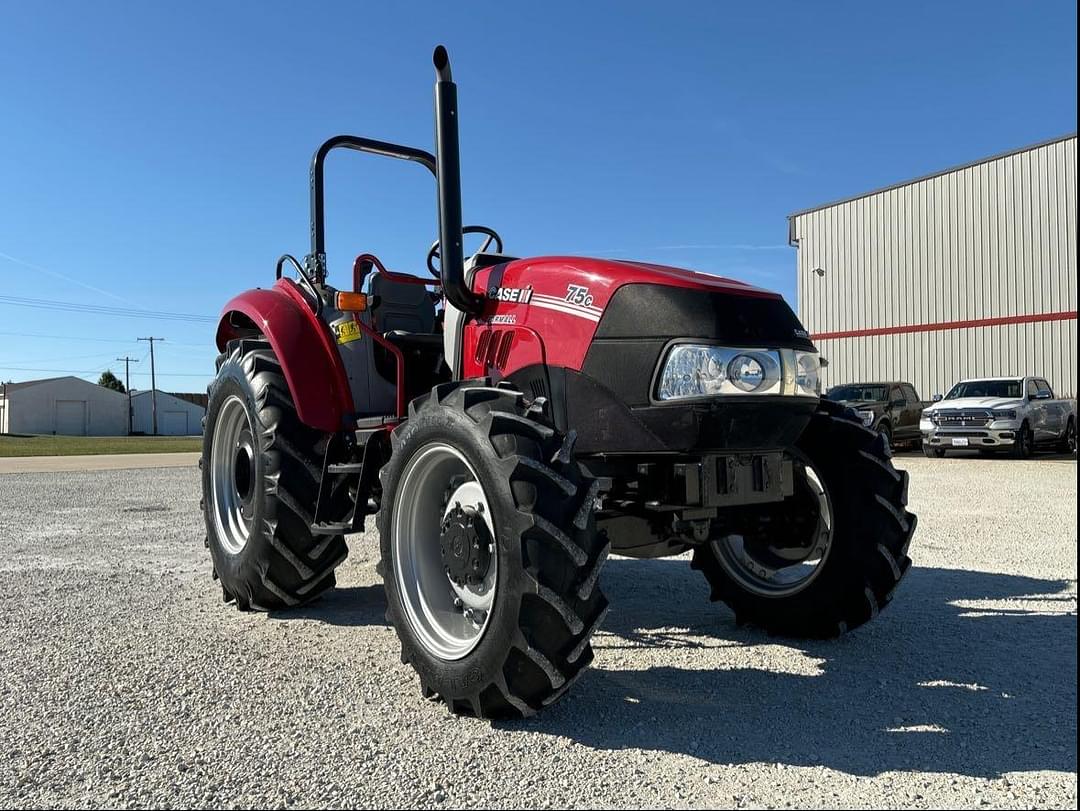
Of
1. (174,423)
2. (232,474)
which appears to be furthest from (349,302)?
(174,423)

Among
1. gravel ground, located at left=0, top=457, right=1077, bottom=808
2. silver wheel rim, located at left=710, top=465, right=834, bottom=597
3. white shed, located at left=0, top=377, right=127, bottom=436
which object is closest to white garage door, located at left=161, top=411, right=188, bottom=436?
white shed, located at left=0, top=377, right=127, bottom=436

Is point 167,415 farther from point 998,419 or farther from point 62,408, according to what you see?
point 998,419

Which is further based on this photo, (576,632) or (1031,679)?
(1031,679)

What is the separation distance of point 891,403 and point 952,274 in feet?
24.2

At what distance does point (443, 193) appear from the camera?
11.4ft

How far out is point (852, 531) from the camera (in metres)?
4.02

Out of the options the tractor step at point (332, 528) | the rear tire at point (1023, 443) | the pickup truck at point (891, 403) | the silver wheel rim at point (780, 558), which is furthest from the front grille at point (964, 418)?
the tractor step at point (332, 528)

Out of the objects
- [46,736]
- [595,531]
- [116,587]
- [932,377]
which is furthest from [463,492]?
[932,377]

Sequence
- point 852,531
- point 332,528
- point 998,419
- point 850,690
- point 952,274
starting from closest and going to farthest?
point 850,690
point 852,531
point 332,528
point 998,419
point 952,274

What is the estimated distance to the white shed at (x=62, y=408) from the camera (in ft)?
222

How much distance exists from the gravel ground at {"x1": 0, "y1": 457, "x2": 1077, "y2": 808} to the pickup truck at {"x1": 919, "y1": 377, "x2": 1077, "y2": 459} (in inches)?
517

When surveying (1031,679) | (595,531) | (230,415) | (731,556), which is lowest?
(1031,679)

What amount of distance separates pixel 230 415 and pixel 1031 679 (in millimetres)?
4276

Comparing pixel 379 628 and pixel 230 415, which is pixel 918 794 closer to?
pixel 379 628
